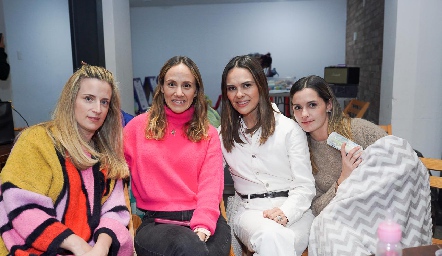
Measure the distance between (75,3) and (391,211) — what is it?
279cm

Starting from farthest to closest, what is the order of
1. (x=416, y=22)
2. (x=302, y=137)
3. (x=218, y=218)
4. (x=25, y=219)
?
(x=416, y=22) → (x=302, y=137) → (x=218, y=218) → (x=25, y=219)

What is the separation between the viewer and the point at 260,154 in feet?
6.28

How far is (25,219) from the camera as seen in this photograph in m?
1.34

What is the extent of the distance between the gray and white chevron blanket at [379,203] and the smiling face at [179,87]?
0.78m

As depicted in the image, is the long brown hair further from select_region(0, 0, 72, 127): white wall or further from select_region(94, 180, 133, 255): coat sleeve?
select_region(0, 0, 72, 127): white wall

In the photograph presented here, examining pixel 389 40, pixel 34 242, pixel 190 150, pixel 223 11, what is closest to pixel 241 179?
pixel 190 150

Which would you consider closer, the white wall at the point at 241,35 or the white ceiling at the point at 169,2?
the white ceiling at the point at 169,2

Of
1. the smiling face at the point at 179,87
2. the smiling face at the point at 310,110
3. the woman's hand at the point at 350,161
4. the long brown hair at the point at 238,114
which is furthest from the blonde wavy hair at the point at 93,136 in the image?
the woman's hand at the point at 350,161

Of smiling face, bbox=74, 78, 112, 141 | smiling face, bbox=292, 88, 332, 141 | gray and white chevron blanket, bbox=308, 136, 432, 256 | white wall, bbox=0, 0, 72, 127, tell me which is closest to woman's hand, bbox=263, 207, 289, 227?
gray and white chevron blanket, bbox=308, 136, 432, 256

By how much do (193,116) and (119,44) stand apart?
196 cm

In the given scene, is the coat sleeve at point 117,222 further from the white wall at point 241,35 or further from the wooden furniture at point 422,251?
the white wall at point 241,35

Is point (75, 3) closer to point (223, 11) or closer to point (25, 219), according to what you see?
point (25, 219)

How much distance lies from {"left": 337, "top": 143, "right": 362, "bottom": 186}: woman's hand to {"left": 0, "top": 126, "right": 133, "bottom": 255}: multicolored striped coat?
962 mm

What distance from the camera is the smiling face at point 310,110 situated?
75.0 inches
